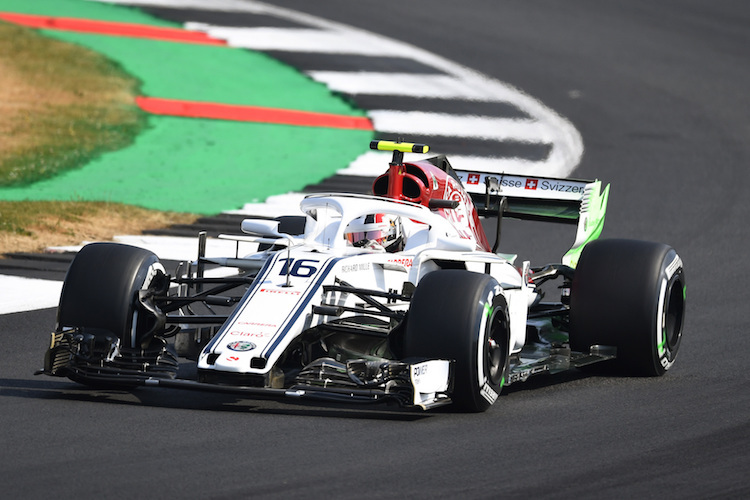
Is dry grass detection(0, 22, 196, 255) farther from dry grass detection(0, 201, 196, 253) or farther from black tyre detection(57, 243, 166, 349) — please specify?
black tyre detection(57, 243, 166, 349)

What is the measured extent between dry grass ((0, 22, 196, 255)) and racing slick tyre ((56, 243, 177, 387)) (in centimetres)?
474

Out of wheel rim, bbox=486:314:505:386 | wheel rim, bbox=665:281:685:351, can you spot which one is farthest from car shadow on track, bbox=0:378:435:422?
wheel rim, bbox=665:281:685:351

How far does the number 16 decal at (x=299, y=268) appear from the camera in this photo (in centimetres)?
817

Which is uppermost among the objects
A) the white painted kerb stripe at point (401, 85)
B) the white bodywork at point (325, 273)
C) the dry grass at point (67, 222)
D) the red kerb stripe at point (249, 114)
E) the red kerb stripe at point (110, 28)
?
the red kerb stripe at point (110, 28)

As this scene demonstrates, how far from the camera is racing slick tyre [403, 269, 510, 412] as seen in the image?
7.65 meters

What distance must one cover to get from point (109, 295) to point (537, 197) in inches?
164

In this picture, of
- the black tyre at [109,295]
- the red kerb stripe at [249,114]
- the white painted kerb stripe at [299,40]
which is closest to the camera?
the black tyre at [109,295]

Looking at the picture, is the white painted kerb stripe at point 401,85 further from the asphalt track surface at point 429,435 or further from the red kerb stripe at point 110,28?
the asphalt track surface at point 429,435

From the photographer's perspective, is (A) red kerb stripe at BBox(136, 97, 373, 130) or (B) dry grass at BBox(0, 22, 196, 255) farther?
(A) red kerb stripe at BBox(136, 97, 373, 130)

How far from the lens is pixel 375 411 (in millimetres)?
7859

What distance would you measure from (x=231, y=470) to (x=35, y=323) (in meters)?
4.32

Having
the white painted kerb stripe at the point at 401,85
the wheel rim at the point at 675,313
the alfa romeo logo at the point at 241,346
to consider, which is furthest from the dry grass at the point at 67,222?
the white painted kerb stripe at the point at 401,85

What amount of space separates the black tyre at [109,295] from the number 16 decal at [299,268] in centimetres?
87

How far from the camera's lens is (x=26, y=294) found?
440 inches
